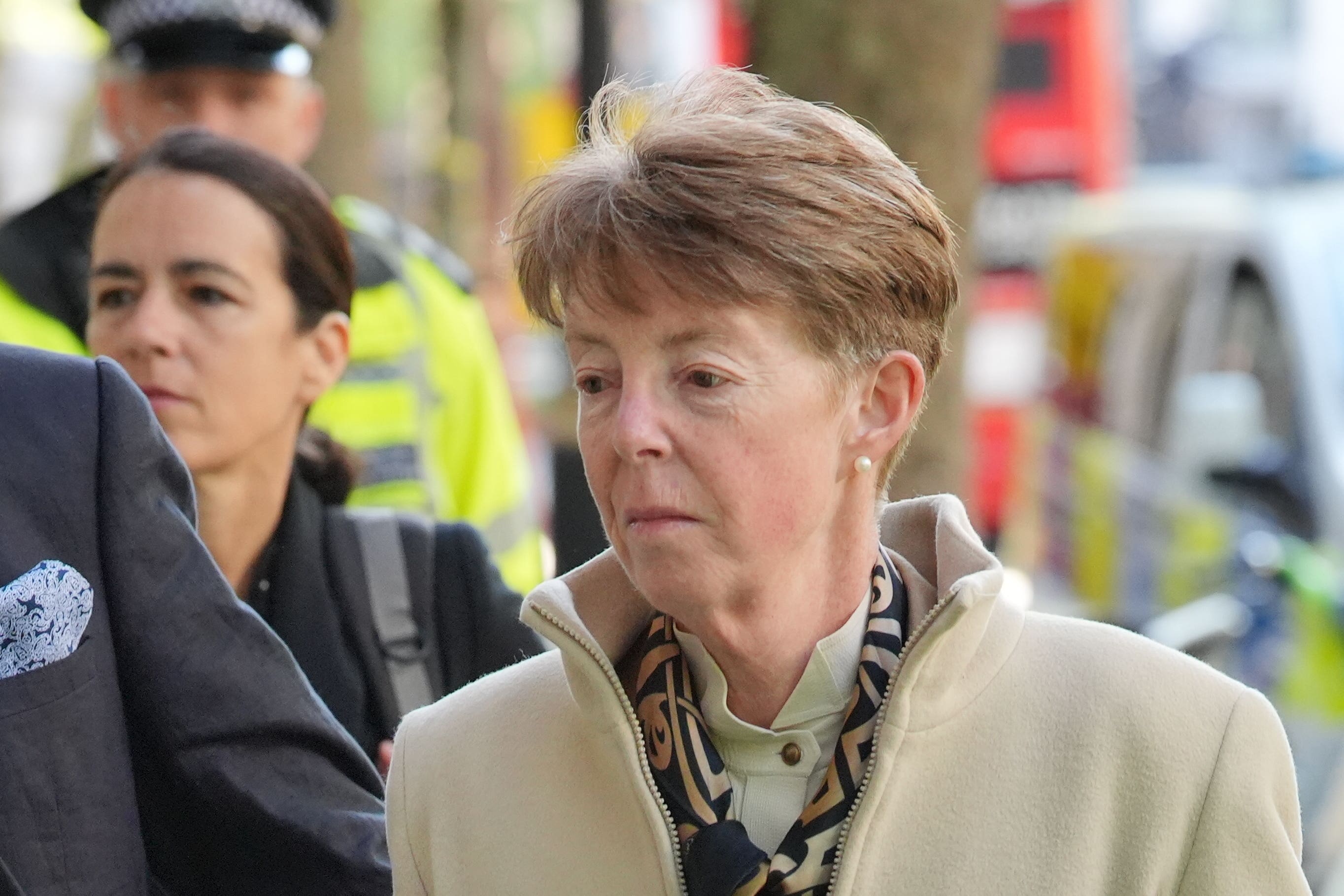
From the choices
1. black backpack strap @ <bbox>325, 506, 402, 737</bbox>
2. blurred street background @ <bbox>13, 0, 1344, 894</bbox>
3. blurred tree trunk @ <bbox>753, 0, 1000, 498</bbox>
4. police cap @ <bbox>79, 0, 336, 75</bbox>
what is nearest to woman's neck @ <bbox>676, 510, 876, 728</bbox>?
blurred street background @ <bbox>13, 0, 1344, 894</bbox>

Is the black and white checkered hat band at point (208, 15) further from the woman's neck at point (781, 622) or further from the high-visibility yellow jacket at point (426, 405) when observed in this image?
the woman's neck at point (781, 622)

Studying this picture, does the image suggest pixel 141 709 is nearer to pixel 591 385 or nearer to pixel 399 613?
pixel 591 385

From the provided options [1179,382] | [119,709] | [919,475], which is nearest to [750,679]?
[119,709]

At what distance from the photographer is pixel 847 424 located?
211 cm

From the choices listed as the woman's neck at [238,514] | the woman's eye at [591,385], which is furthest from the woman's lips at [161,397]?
the woman's eye at [591,385]

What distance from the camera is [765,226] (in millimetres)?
1985

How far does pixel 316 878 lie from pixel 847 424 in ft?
2.72

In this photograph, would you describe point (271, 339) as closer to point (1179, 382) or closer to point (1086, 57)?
point (1179, 382)

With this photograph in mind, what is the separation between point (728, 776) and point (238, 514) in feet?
3.91

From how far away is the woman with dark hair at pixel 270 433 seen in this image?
9.53 ft

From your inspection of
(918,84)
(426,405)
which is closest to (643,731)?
(426,405)

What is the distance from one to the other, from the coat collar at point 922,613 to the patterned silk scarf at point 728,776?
4 centimetres

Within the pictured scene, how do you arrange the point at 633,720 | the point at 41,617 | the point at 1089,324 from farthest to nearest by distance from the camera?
the point at 1089,324
the point at 633,720
the point at 41,617

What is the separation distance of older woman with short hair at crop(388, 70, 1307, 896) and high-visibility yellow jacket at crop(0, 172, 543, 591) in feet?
5.37
